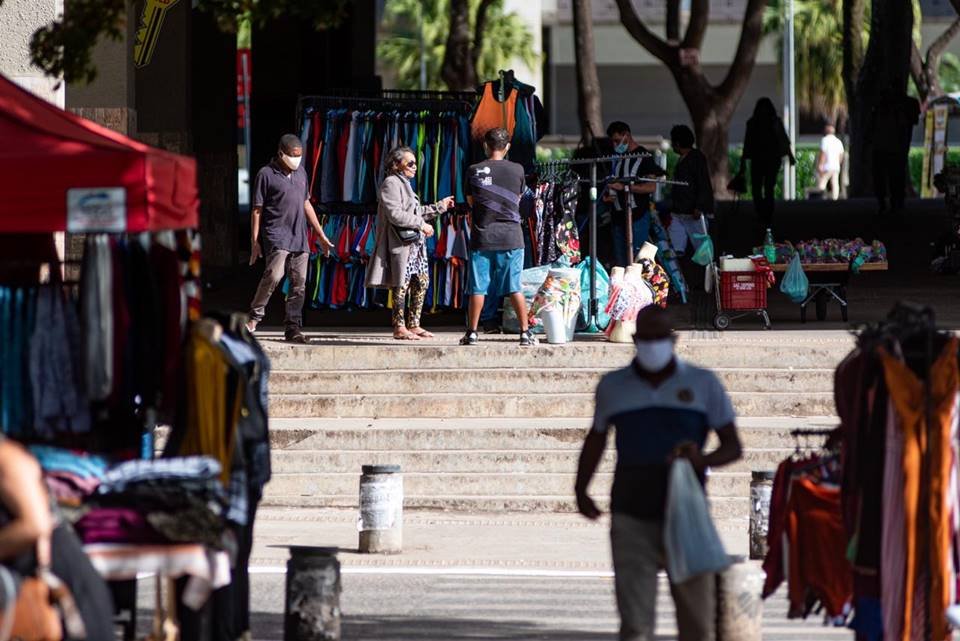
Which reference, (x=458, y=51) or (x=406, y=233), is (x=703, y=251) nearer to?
(x=406, y=233)

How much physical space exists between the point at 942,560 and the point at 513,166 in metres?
8.99

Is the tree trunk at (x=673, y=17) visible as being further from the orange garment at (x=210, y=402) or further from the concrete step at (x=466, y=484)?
the orange garment at (x=210, y=402)

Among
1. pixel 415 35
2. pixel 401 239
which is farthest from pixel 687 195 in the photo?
pixel 415 35

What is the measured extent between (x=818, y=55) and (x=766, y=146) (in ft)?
188

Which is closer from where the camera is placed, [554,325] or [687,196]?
[554,325]

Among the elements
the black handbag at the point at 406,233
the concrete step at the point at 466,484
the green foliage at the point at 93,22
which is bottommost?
the concrete step at the point at 466,484

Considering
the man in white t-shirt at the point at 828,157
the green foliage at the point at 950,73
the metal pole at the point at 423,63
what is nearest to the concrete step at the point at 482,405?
the man in white t-shirt at the point at 828,157

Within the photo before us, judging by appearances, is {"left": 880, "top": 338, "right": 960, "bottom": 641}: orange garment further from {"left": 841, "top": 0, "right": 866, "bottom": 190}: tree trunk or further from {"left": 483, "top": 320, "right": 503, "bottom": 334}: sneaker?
{"left": 841, "top": 0, "right": 866, "bottom": 190}: tree trunk

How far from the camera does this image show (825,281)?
19469mm

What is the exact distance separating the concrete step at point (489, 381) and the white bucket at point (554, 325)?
93cm

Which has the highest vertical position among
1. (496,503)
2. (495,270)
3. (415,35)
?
(415,35)

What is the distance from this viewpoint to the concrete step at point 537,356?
1638 centimetres

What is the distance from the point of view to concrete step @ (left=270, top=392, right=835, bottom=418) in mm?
15820

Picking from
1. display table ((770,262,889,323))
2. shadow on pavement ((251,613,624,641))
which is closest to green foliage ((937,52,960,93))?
display table ((770,262,889,323))
